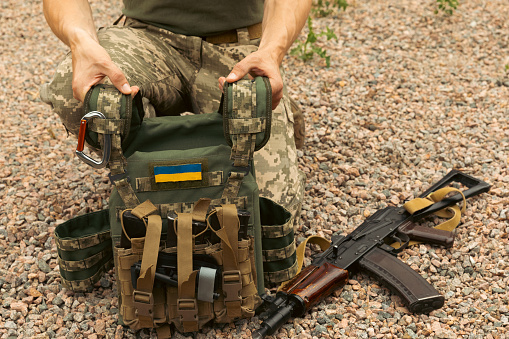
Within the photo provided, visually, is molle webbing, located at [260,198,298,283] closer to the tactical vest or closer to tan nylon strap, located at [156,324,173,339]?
the tactical vest

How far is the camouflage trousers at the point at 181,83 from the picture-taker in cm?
304

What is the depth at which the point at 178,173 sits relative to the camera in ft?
8.36

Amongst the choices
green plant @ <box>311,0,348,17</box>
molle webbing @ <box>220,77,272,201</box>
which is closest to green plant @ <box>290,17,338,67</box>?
green plant @ <box>311,0,348,17</box>

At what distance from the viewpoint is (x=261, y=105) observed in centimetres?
261

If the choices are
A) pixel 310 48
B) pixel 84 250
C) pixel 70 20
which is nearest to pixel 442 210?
pixel 84 250

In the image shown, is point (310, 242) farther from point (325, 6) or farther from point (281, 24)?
point (325, 6)

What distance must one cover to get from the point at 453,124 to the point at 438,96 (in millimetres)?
478

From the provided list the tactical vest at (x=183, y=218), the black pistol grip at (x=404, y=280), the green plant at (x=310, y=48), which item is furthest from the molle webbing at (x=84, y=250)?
the green plant at (x=310, y=48)

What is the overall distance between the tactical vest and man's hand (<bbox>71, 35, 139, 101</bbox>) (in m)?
0.06

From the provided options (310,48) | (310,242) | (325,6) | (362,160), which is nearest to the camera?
(310,242)

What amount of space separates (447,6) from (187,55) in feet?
12.8

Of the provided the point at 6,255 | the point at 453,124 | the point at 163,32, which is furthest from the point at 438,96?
the point at 6,255

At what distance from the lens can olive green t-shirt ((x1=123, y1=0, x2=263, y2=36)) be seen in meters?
3.40

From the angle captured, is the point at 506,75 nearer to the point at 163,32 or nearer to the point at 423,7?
the point at 423,7
